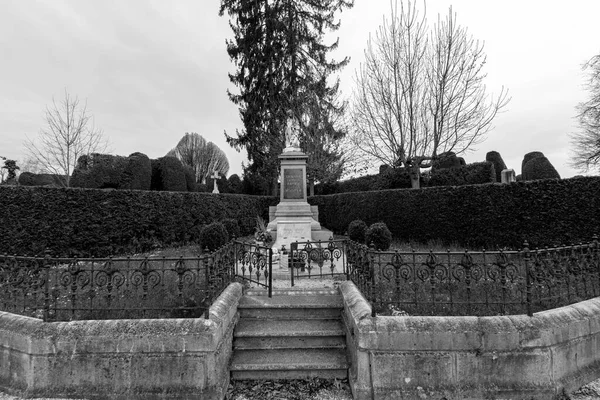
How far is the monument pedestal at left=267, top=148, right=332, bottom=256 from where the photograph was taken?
10211 millimetres

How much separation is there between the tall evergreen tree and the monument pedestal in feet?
28.5

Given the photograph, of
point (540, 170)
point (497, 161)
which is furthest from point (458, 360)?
point (497, 161)

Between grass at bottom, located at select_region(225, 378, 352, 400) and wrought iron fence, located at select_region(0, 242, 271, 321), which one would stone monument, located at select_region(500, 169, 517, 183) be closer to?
wrought iron fence, located at select_region(0, 242, 271, 321)

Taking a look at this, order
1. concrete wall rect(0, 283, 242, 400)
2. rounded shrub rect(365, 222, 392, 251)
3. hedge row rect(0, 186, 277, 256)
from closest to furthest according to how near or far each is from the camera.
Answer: concrete wall rect(0, 283, 242, 400), hedge row rect(0, 186, 277, 256), rounded shrub rect(365, 222, 392, 251)

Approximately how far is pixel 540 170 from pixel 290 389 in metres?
13.2

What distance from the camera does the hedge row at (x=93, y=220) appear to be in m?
7.80

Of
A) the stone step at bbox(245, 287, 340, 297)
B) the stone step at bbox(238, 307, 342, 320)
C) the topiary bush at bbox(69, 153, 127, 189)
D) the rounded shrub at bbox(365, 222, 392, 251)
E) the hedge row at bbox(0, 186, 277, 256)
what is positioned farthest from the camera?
the topiary bush at bbox(69, 153, 127, 189)

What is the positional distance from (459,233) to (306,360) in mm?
8472

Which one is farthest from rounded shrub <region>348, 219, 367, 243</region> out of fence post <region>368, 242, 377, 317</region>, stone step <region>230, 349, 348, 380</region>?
stone step <region>230, 349, 348, 380</region>

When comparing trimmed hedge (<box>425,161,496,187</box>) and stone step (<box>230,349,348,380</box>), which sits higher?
trimmed hedge (<box>425,161,496,187</box>)

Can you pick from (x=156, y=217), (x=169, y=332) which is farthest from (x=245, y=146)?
(x=169, y=332)

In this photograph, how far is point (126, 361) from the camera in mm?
3361

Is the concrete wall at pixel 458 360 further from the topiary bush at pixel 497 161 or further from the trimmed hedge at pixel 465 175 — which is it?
the topiary bush at pixel 497 161

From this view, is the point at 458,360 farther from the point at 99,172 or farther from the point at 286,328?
the point at 99,172
